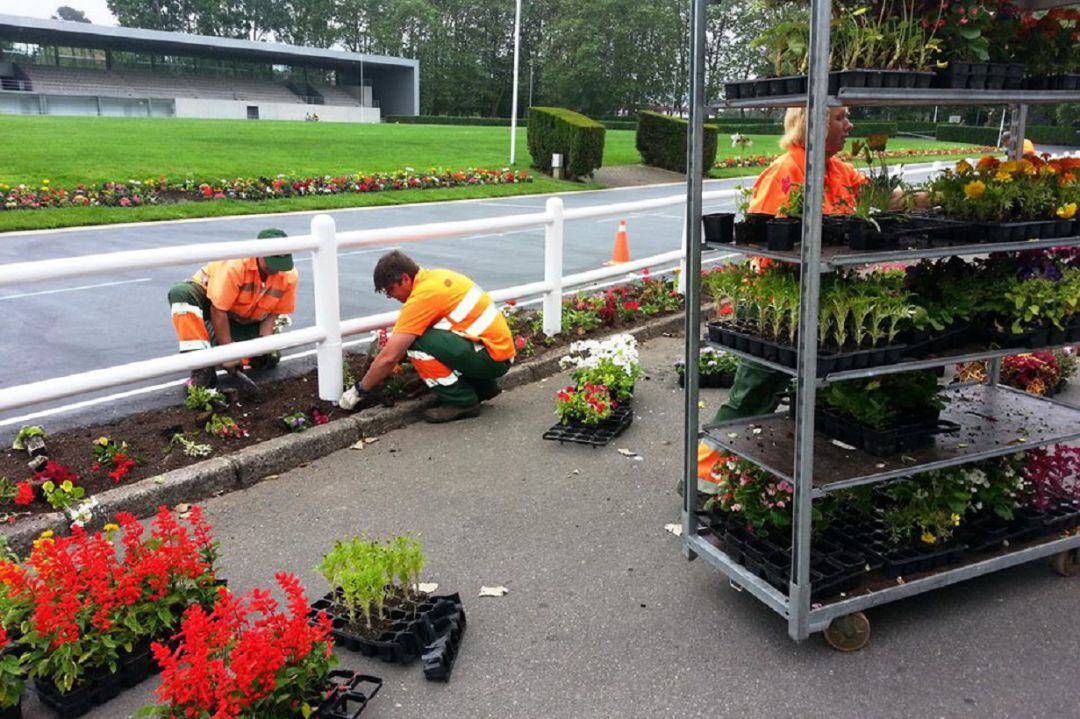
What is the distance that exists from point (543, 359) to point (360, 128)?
129 feet

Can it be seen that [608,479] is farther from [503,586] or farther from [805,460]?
[805,460]

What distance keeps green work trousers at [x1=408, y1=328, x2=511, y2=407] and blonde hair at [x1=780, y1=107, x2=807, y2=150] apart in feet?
8.50

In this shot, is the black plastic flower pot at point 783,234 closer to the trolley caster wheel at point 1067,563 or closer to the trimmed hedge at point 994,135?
the trolley caster wheel at point 1067,563

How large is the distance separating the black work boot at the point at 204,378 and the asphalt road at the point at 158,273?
1.39 ft

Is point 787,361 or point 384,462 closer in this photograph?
point 787,361

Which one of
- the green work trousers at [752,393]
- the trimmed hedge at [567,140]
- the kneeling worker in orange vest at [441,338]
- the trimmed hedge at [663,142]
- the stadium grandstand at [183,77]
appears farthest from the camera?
the stadium grandstand at [183,77]

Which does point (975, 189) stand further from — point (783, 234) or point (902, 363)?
point (783, 234)

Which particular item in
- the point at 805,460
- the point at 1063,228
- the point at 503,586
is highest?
the point at 1063,228

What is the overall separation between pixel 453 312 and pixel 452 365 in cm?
39

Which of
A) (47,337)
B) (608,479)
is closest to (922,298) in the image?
(608,479)

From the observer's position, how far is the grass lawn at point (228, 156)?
19.1 meters

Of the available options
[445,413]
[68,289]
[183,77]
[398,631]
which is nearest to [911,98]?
[398,631]

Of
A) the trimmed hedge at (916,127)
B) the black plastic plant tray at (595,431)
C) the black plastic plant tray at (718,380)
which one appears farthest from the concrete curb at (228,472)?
the trimmed hedge at (916,127)

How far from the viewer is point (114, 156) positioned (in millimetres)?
24859
